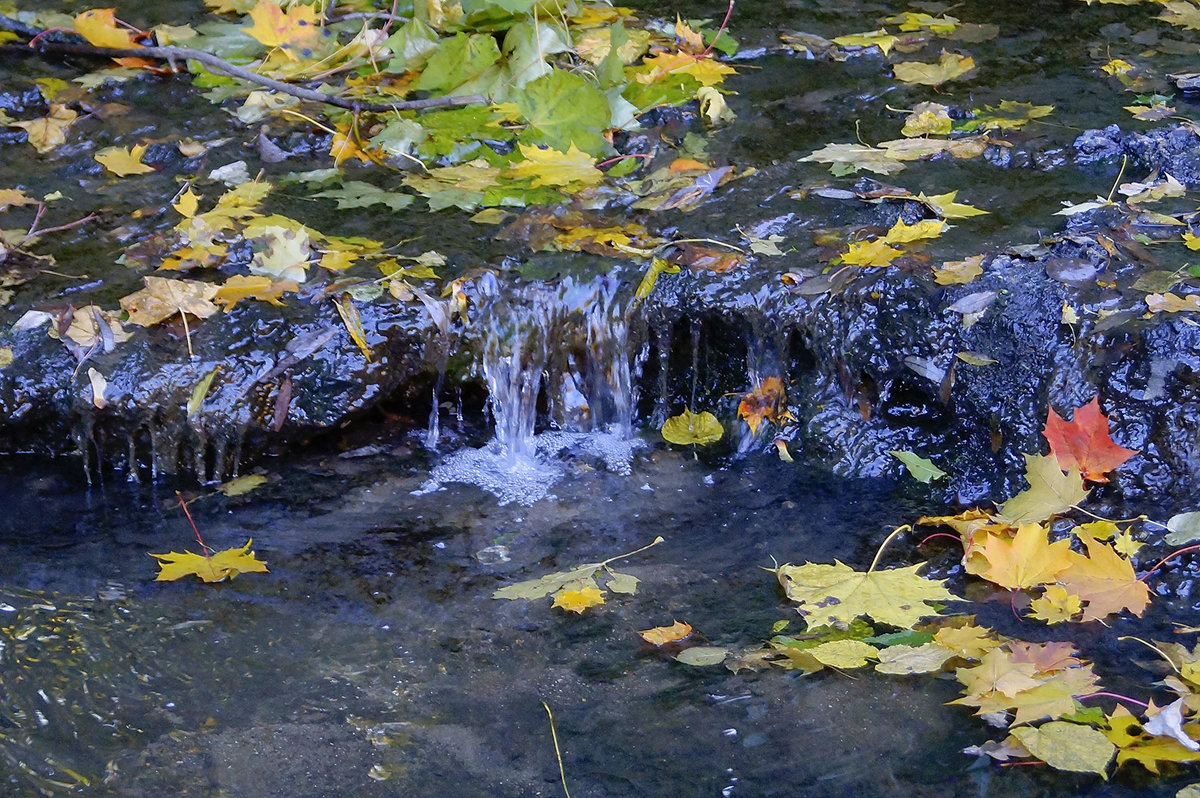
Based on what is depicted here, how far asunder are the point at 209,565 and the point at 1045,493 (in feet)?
6.14

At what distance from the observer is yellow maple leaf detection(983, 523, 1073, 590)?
225cm

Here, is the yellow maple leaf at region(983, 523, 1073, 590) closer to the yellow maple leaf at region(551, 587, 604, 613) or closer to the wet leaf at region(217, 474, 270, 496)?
the yellow maple leaf at region(551, 587, 604, 613)

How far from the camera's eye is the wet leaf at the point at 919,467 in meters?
2.71

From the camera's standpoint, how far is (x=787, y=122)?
145 inches

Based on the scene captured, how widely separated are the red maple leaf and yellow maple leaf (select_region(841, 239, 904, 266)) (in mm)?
609

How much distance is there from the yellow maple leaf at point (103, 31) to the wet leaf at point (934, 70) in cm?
285

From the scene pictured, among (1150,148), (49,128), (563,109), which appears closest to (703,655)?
(563,109)

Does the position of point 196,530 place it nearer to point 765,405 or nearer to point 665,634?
point 665,634

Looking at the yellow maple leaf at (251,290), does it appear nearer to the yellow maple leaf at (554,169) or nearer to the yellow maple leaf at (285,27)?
the yellow maple leaf at (554,169)

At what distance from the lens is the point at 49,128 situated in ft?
12.3

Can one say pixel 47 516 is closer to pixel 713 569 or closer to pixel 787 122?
pixel 713 569

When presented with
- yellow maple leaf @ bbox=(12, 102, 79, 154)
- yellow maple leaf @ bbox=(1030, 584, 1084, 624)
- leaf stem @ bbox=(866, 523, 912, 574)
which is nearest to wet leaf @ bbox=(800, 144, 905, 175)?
leaf stem @ bbox=(866, 523, 912, 574)

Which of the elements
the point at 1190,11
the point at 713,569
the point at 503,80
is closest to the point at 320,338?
the point at 713,569

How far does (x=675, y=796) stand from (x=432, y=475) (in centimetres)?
132
